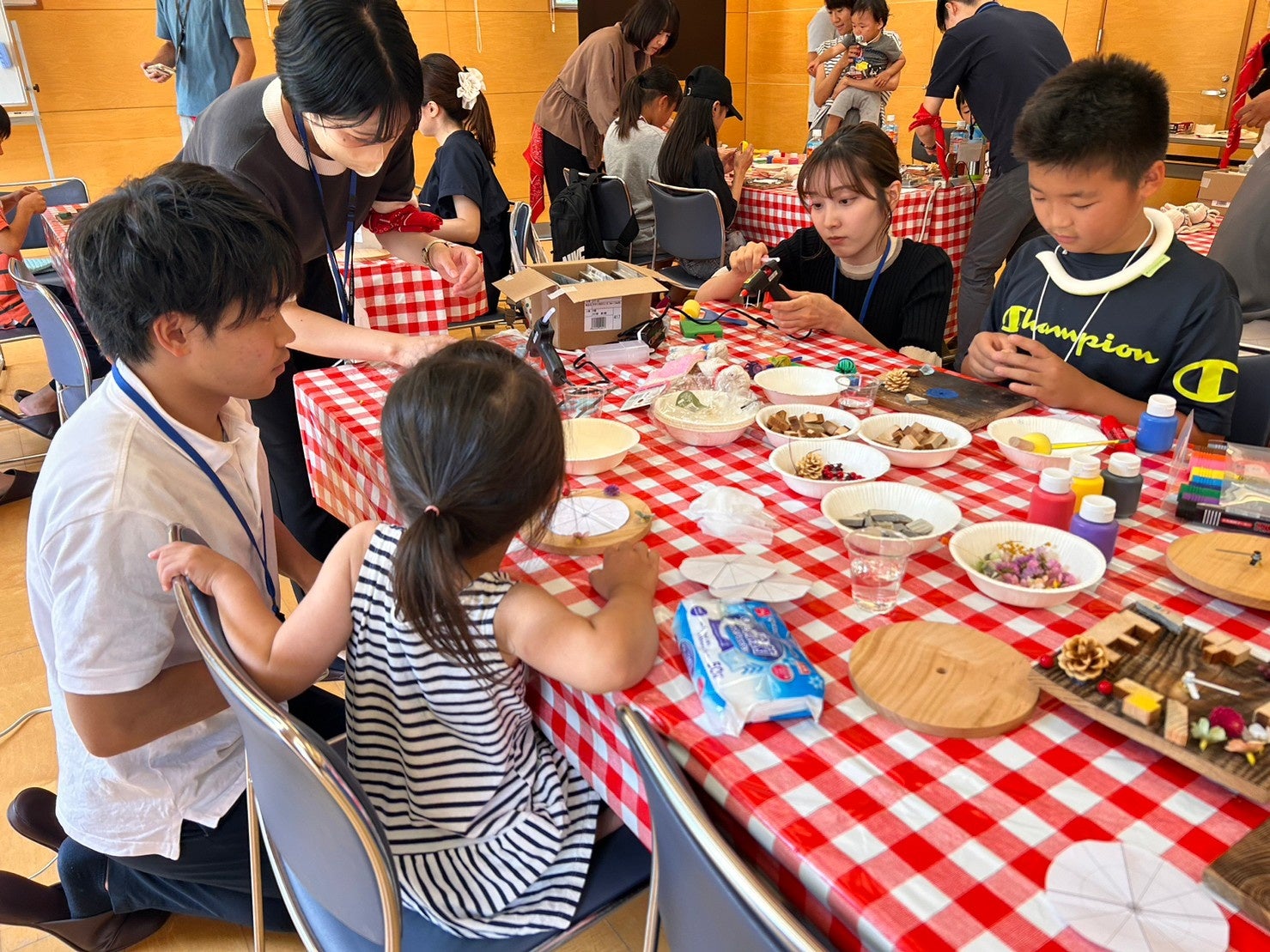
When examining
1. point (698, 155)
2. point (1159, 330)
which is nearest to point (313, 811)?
point (1159, 330)

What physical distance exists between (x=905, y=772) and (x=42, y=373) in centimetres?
482

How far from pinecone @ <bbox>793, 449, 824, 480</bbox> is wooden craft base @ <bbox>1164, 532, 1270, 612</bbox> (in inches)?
19.7

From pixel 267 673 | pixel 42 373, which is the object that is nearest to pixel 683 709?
pixel 267 673

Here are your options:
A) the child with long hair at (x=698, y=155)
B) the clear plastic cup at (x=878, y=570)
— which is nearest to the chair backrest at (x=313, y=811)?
the clear plastic cup at (x=878, y=570)

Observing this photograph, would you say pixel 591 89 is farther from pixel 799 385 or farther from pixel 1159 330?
pixel 1159 330

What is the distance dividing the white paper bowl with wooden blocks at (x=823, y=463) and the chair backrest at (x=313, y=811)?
823mm

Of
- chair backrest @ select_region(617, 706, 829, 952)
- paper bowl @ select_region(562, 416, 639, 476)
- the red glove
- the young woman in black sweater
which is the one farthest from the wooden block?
the red glove

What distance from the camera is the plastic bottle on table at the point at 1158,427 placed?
4.85 ft

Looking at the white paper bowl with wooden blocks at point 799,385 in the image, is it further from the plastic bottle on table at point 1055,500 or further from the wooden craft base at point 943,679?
the wooden craft base at point 943,679

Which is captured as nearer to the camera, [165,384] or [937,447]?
[165,384]

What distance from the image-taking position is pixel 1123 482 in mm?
1275

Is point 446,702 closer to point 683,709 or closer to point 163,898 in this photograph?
point 683,709

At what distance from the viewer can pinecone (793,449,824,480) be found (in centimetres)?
143

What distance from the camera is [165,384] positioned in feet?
4.01
